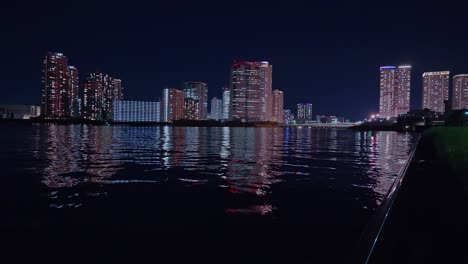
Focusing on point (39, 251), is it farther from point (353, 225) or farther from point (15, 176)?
point (15, 176)

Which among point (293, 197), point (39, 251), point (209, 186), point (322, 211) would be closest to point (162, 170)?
point (209, 186)

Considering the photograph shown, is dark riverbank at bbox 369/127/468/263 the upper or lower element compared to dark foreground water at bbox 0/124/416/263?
upper

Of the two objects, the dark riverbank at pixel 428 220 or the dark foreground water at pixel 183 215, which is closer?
the dark riverbank at pixel 428 220

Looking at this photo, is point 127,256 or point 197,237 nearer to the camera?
point 127,256

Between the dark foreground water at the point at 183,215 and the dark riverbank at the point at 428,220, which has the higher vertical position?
the dark riverbank at the point at 428,220

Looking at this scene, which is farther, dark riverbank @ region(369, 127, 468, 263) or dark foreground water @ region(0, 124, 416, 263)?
dark foreground water @ region(0, 124, 416, 263)

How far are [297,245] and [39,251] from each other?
16.6ft

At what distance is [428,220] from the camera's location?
25.2 feet

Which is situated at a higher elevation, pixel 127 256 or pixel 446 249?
pixel 446 249

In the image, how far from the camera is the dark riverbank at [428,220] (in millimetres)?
5367

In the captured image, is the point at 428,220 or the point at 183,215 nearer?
the point at 428,220

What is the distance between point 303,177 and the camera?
17188 millimetres

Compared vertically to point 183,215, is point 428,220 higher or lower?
higher

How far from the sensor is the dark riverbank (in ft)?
17.6
